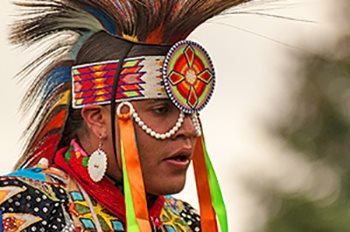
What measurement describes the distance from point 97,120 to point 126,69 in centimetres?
24

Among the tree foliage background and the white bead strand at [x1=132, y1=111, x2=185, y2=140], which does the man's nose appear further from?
the tree foliage background

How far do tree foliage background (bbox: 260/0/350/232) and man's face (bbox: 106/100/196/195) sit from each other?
1154 cm

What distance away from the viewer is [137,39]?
21.0ft

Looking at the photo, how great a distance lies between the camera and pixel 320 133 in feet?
68.1

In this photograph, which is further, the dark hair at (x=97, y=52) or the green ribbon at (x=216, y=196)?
the green ribbon at (x=216, y=196)

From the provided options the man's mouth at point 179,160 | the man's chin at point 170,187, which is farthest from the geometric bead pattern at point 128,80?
the man's chin at point 170,187

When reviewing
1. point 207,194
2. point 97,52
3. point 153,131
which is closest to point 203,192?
point 207,194

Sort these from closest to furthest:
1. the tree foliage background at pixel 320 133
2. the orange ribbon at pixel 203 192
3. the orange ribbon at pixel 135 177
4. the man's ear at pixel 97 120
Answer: the orange ribbon at pixel 135 177
the man's ear at pixel 97 120
the orange ribbon at pixel 203 192
the tree foliage background at pixel 320 133

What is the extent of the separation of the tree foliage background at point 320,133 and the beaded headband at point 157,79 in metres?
11.5

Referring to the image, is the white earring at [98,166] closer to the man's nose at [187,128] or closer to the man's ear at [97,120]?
the man's ear at [97,120]

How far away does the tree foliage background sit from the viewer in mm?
18672

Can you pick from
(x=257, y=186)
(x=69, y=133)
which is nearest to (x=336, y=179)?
(x=257, y=186)

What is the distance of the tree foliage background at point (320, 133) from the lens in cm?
1867

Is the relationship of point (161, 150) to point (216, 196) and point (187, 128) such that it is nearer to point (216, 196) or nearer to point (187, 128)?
point (187, 128)
